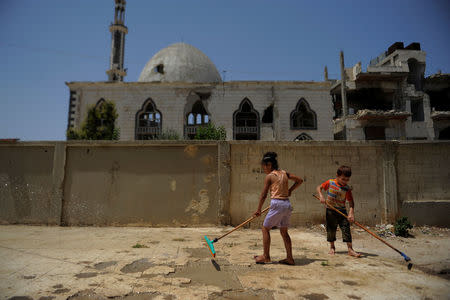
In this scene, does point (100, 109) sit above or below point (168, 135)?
above

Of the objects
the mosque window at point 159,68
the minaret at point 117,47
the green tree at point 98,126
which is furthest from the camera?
the minaret at point 117,47

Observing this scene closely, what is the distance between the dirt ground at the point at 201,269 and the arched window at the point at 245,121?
16.8 meters

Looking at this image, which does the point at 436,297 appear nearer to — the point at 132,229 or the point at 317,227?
the point at 317,227

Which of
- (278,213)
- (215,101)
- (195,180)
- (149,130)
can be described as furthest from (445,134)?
(278,213)

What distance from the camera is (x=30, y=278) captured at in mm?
3281

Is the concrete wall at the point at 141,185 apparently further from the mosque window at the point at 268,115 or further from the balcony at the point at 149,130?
the mosque window at the point at 268,115

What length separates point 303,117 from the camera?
24.0 meters

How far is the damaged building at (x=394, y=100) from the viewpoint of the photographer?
22703mm

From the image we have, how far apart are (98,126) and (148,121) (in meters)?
3.98

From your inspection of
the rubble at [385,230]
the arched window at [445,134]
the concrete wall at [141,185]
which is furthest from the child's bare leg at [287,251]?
the arched window at [445,134]

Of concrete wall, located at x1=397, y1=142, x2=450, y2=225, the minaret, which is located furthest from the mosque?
concrete wall, located at x1=397, y1=142, x2=450, y2=225

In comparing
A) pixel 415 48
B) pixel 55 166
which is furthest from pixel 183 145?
pixel 415 48

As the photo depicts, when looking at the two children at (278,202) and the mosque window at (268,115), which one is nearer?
the two children at (278,202)

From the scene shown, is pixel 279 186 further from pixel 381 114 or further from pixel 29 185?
pixel 381 114
